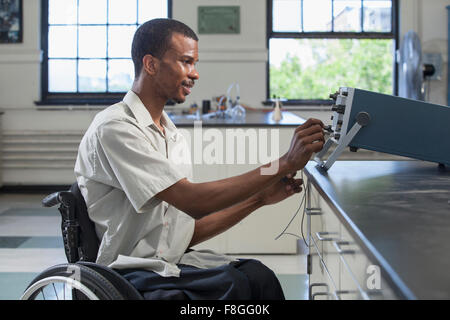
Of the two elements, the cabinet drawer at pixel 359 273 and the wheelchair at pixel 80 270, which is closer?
the cabinet drawer at pixel 359 273

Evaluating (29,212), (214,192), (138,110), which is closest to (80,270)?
(214,192)

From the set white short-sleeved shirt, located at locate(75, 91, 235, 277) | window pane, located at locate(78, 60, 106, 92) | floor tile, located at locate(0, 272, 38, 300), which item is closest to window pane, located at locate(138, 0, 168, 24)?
window pane, located at locate(78, 60, 106, 92)

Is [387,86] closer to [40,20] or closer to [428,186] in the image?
[40,20]

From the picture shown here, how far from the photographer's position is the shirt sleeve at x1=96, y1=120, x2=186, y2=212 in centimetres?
147

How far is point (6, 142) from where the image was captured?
6.24 meters

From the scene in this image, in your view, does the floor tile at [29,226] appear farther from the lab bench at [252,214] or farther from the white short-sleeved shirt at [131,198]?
the white short-sleeved shirt at [131,198]

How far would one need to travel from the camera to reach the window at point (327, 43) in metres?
6.27

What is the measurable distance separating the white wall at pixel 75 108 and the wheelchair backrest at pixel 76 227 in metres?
4.75

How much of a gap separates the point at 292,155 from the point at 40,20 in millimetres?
5302

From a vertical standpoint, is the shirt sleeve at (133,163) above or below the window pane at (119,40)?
below

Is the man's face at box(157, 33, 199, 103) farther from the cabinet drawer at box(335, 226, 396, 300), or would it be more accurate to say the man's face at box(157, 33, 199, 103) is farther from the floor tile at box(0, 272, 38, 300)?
A: the floor tile at box(0, 272, 38, 300)

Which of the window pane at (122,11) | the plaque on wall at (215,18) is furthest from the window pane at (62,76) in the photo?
the plaque on wall at (215,18)

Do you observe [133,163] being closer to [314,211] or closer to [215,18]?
[314,211]
